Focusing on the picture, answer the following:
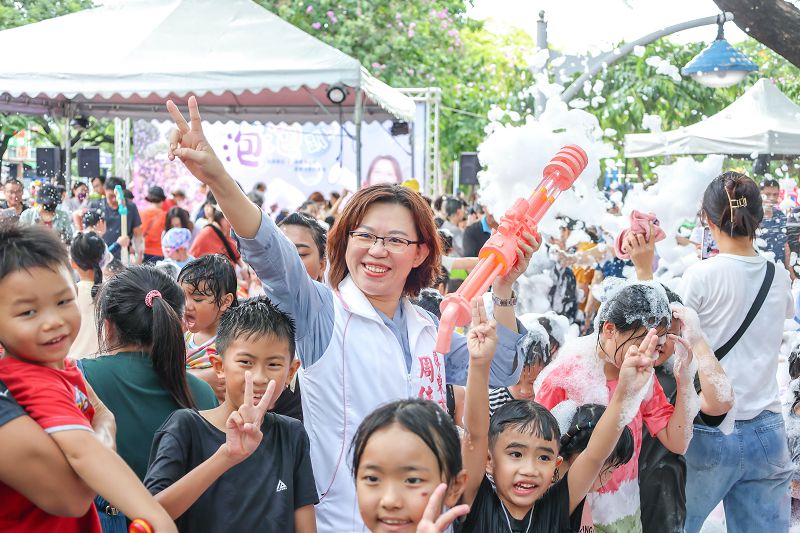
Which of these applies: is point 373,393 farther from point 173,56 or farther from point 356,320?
point 173,56

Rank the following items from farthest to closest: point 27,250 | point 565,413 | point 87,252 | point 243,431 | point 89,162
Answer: point 89,162
point 87,252
point 565,413
point 243,431
point 27,250

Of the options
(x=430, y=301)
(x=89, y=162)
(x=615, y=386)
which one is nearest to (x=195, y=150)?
(x=615, y=386)

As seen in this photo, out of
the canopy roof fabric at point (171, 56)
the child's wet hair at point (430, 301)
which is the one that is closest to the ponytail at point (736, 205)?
the child's wet hair at point (430, 301)

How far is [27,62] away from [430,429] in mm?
8367

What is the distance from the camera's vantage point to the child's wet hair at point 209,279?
3826 mm

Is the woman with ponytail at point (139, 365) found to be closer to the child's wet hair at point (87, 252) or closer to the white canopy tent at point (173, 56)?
the child's wet hair at point (87, 252)

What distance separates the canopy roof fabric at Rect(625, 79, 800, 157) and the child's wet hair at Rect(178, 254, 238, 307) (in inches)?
347

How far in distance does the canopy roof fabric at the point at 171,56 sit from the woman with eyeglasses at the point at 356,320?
629cm

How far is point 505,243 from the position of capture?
248cm

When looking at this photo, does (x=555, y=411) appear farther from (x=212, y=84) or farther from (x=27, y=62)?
(x=27, y=62)

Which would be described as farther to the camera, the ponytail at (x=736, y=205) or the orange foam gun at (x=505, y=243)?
the ponytail at (x=736, y=205)

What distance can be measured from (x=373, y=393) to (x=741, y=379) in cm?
179

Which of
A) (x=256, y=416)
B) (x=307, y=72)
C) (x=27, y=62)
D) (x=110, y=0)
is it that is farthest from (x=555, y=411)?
(x=110, y=0)

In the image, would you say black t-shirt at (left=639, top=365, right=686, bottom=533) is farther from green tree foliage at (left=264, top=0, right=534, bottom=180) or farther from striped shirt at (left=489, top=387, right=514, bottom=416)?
green tree foliage at (left=264, top=0, right=534, bottom=180)
